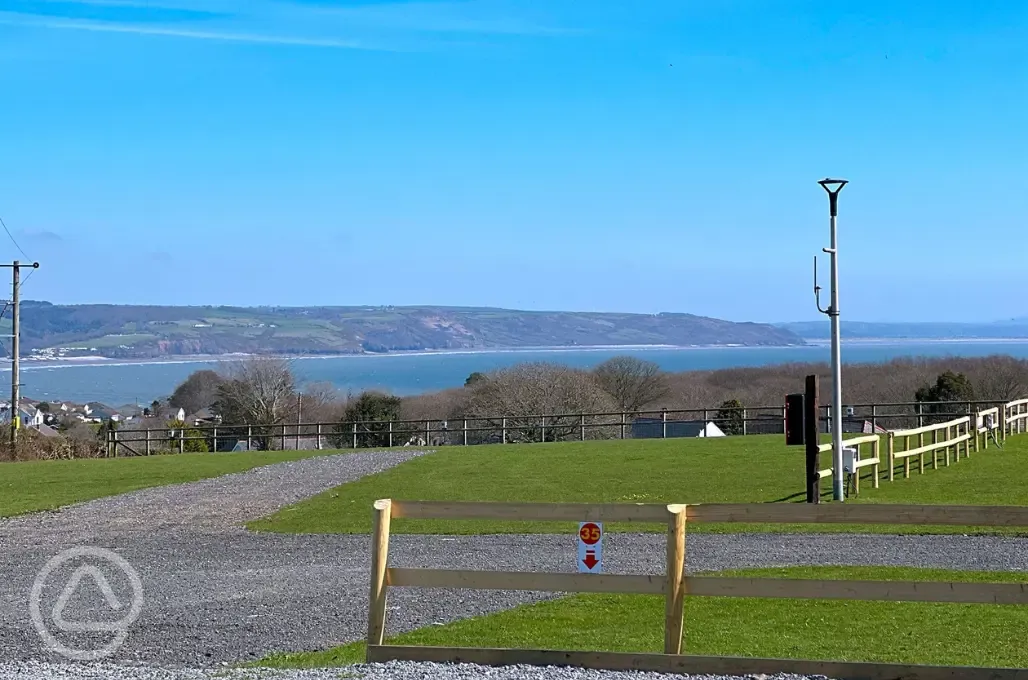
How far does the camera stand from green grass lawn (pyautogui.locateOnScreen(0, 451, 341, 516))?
24.1m

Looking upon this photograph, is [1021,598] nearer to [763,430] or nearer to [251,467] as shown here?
[251,467]

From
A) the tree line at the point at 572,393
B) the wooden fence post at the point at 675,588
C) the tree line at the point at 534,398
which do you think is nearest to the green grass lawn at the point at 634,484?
the wooden fence post at the point at 675,588

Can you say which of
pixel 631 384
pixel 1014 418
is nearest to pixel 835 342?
pixel 1014 418

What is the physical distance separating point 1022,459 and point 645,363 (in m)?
56.1

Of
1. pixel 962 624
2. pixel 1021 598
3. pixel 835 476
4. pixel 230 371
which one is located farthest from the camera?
pixel 230 371

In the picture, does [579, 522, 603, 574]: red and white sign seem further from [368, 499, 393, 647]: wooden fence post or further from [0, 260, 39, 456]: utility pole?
[0, 260, 39, 456]: utility pole

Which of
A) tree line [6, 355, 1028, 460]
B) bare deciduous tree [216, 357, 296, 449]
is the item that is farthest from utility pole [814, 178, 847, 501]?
bare deciduous tree [216, 357, 296, 449]

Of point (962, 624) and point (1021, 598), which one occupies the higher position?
point (1021, 598)

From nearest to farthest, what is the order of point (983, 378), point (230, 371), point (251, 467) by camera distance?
1. point (251, 467)
2. point (983, 378)
3. point (230, 371)

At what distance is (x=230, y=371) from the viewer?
94.4 m

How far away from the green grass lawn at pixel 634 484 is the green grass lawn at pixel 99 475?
5.29 m

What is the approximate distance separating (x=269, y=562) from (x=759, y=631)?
720 cm

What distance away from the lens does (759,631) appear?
369 inches

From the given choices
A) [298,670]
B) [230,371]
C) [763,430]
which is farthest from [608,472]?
[230,371]
